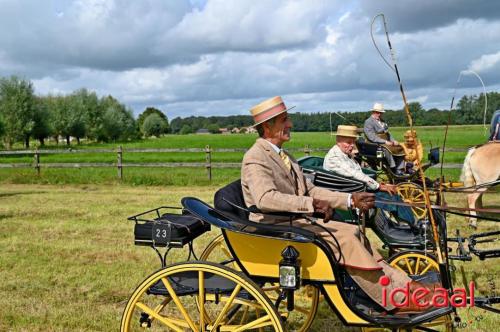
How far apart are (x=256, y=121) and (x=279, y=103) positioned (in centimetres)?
19

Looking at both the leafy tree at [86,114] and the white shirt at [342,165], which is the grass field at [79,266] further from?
the leafy tree at [86,114]

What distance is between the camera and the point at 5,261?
6.27 metres

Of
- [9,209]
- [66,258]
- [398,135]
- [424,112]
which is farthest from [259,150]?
[398,135]

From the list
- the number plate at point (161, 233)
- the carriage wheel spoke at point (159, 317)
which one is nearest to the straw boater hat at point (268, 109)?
the number plate at point (161, 233)

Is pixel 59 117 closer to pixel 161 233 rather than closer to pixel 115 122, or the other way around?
pixel 115 122

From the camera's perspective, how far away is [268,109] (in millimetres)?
3467

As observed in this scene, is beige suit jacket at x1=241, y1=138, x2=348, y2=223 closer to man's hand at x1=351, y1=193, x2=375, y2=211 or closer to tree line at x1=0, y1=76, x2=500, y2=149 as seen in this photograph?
man's hand at x1=351, y1=193, x2=375, y2=211

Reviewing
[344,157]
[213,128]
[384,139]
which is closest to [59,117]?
[213,128]

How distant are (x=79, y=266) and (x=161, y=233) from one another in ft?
10.1

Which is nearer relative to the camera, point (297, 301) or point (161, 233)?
point (161, 233)

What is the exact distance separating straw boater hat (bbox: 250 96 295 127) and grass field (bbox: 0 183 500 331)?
6.11 ft

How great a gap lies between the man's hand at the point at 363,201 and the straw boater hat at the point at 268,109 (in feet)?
2.38

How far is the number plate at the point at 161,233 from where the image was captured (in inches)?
135

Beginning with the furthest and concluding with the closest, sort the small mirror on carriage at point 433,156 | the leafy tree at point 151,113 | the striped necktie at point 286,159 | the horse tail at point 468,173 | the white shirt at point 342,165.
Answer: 1. the leafy tree at point 151,113
2. the small mirror on carriage at point 433,156
3. the horse tail at point 468,173
4. the white shirt at point 342,165
5. the striped necktie at point 286,159
